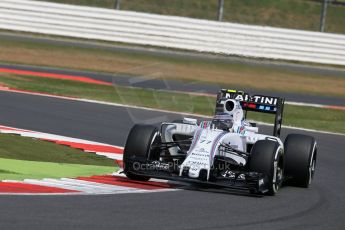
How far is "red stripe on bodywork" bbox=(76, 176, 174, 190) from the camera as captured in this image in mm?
11320

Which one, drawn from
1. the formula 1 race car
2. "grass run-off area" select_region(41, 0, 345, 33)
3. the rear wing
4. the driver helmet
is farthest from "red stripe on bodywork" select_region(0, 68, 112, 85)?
→ the driver helmet

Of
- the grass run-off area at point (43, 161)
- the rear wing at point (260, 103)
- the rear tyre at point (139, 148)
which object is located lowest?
the grass run-off area at point (43, 161)

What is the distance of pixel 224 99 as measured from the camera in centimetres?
1262

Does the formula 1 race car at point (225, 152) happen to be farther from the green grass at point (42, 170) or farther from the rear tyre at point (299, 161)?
the green grass at point (42, 170)

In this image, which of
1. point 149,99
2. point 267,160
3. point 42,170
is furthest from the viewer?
point 149,99

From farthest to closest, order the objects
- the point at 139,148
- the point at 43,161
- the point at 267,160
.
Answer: the point at 43,161 → the point at 139,148 → the point at 267,160

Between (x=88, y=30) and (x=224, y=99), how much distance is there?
65.8 ft

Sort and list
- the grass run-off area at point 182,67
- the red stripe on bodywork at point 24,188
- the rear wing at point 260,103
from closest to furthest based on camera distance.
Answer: the red stripe on bodywork at point 24,188, the rear wing at point 260,103, the grass run-off area at point 182,67

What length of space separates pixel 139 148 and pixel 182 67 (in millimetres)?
17970

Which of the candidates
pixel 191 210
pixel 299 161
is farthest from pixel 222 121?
pixel 191 210

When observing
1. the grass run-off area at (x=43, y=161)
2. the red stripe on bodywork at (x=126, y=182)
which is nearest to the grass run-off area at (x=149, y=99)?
the grass run-off area at (x=43, y=161)

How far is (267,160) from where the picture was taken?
1148 cm

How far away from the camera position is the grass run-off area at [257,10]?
3953cm

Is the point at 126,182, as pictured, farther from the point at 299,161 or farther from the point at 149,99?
the point at 149,99
